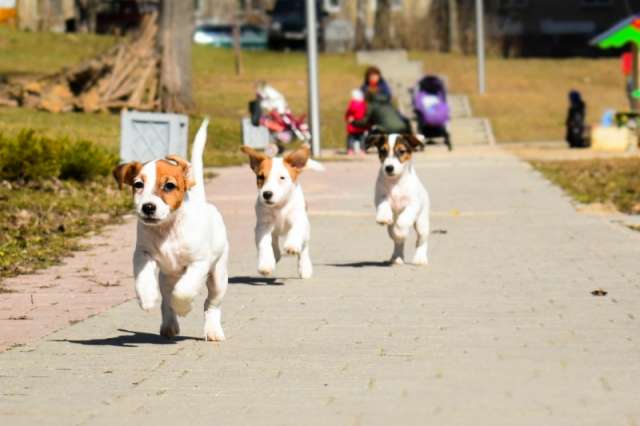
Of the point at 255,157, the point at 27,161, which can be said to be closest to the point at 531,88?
the point at 27,161

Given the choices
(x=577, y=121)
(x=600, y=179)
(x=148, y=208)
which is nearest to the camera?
(x=148, y=208)

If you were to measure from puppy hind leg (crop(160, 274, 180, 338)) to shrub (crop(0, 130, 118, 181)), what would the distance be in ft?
40.7

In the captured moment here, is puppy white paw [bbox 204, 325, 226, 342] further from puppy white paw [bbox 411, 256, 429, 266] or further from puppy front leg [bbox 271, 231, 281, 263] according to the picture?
puppy white paw [bbox 411, 256, 429, 266]

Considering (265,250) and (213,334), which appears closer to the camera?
(213,334)

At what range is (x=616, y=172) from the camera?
27.1 metres

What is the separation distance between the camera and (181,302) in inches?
365

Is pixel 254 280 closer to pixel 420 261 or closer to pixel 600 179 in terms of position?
pixel 420 261

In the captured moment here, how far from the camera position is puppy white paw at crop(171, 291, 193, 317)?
923 cm

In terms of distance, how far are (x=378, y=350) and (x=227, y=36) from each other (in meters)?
65.3

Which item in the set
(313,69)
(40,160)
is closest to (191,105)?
(313,69)

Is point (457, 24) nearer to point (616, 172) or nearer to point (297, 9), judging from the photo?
point (297, 9)

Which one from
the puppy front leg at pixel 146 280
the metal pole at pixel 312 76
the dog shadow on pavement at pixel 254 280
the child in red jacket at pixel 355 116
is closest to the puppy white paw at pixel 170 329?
the puppy front leg at pixel 146 280

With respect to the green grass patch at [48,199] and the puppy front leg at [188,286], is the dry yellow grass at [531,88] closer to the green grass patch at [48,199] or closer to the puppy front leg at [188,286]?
the green grass patch at [48,199]

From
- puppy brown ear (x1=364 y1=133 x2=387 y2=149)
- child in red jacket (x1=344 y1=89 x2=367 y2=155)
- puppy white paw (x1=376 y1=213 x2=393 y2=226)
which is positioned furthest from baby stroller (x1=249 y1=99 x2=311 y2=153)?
puppy white paw (x1=376 y1=213 x2=393 y2=226)
